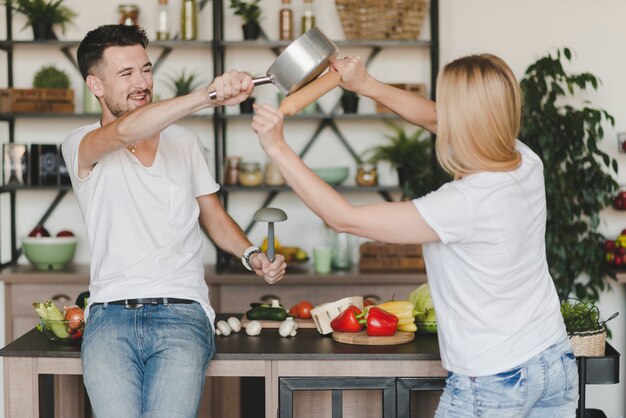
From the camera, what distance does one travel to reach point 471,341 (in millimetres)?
2191

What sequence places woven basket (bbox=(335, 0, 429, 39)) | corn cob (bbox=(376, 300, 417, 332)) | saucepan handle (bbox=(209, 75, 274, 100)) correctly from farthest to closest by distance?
woven basket (bbox=(335, 0, 429, 39)), corn cob (bbox=(376, 300, 417, 332)), saucepan handle (bbox=(209, 75, 274, 100))

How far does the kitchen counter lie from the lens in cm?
263

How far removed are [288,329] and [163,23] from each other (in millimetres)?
2529

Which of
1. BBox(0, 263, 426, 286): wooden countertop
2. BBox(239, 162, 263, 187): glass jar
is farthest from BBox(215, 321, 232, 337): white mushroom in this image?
BBox(239, 162, 263, 187): glass jar

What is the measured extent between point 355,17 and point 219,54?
0.75 m

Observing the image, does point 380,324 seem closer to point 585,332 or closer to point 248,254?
point 248,254

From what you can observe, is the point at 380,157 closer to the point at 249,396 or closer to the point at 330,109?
the point at 330,109

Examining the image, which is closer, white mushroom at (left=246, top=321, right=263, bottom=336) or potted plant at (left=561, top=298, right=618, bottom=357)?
potted plant at (left=561, top=298, right=618, bottom=357)

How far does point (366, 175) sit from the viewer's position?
4.89 m

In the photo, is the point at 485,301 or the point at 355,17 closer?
the point at 485,301

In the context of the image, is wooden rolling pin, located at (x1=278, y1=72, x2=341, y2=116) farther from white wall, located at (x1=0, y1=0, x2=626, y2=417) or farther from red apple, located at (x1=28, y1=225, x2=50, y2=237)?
red apple, located at (x1=28, y1=225, x2=50, y2=237)

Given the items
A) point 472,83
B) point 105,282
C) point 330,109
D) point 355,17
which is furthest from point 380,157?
point 472,83

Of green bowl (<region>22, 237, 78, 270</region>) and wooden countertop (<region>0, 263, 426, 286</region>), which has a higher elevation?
green bowl (<region>22, 237, 78, 270</region>)

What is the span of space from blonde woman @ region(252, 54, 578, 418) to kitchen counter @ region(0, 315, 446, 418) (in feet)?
1.33
